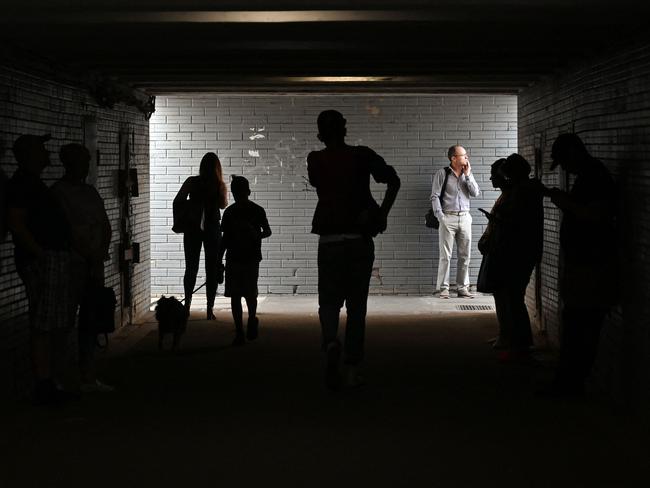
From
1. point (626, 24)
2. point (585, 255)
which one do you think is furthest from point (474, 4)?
point (585, 255)

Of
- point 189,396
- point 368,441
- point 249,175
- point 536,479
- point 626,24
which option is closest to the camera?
point 536,479

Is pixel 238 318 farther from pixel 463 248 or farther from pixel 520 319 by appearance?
pixel 463 248

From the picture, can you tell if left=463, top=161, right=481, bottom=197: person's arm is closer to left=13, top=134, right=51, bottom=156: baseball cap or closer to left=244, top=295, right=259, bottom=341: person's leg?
left=244, top=295, right=259, bottom=341: person's leg

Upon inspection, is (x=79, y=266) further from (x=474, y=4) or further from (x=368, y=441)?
(x=474, y=4)

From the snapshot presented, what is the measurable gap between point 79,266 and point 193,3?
76.6 inches

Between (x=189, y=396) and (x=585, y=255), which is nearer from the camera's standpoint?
(x=585, y=255)

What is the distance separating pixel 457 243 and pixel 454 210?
1.48ft

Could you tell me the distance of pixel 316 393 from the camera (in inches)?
322

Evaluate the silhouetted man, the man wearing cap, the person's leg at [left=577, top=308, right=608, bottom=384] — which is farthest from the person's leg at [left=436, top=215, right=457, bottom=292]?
the man wearing cap

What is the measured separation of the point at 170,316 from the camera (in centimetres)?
1001

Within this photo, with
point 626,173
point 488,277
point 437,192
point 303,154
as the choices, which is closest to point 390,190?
point 626,173

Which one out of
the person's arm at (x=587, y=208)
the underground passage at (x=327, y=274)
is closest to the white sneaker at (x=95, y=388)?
the underground passage at (x=327, y=274)

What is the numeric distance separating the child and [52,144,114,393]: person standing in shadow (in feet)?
8.46

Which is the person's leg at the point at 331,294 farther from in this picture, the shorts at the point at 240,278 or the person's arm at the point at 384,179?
the shorts at the point at 240,278
